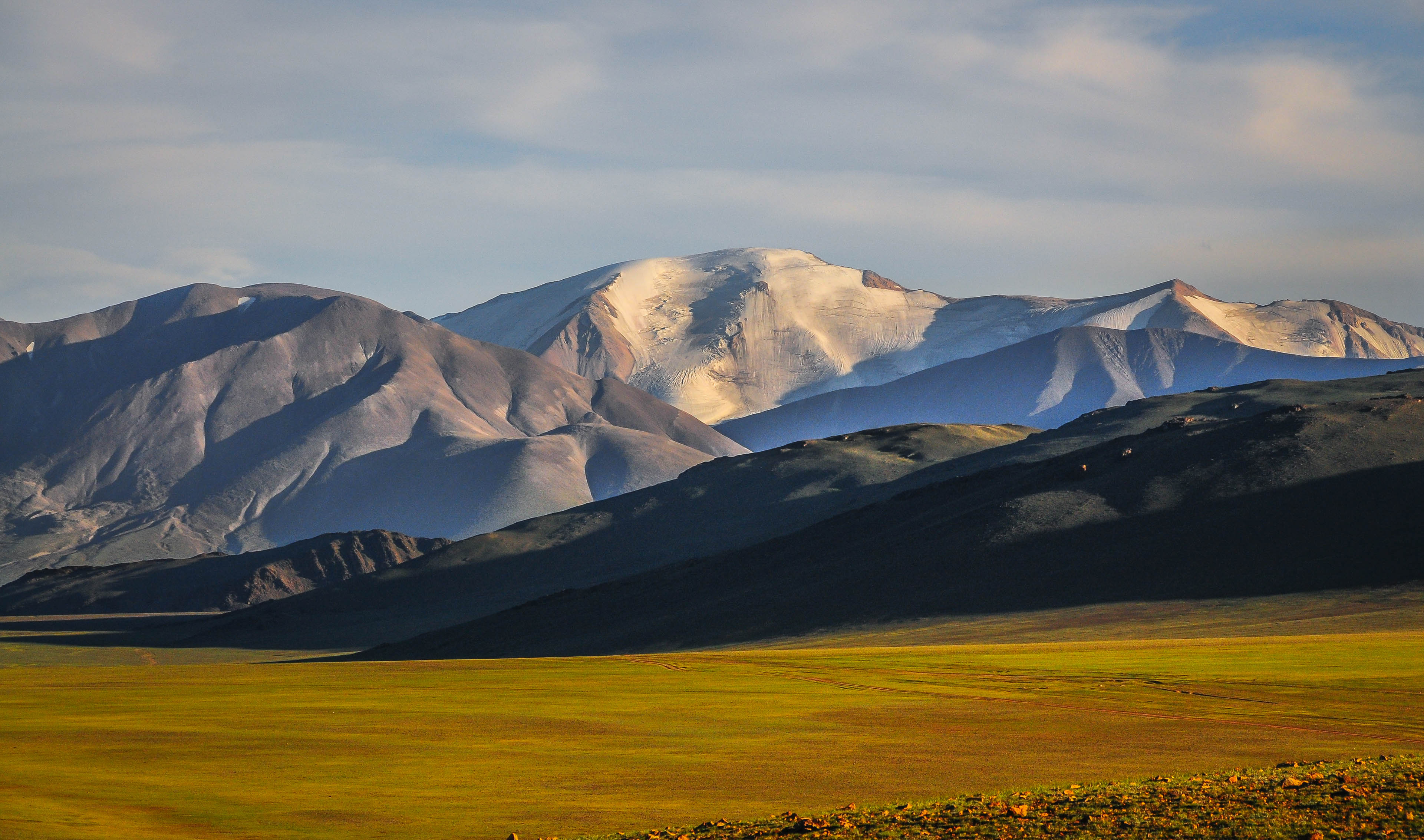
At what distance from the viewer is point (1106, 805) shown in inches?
Answer: 793

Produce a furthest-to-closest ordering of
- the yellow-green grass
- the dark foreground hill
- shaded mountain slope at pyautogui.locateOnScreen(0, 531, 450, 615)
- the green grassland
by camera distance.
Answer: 1. shaded mountain slope at pyautogui.locateOnScreen(0, 531, 450, 615)
2. the dark foreground hill
3. the yellow-green grass
4. the green grassland

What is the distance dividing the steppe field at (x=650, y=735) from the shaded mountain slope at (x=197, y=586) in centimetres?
12167

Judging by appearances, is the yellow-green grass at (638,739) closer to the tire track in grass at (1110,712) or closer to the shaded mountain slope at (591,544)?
the tire track in grass at (1110,712)

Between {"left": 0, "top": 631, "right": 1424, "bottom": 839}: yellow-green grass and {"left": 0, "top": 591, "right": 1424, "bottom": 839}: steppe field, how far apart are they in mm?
115

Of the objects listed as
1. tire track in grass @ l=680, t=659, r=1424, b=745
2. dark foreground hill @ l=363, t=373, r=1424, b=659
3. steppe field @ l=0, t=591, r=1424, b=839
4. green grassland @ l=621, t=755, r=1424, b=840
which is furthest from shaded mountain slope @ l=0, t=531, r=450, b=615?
green grassland @ l=621, t=755, r=1424, b=840

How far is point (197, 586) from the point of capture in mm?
191375

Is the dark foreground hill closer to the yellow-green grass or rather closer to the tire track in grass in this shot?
the yellow-green grass

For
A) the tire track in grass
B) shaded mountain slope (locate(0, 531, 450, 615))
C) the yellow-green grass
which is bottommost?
the tire track in grass

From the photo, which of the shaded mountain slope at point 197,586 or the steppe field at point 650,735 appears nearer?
the steppe field at point 650,735

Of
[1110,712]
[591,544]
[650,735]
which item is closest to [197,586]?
[591,544]

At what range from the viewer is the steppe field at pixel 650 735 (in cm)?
2275

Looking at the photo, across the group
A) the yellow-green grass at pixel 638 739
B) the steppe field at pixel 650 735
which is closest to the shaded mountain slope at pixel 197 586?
the steppe field at pixel 650 735

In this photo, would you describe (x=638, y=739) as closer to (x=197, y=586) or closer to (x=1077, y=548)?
(x=1077, y=548)

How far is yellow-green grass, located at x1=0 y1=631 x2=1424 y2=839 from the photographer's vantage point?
22.6 m
